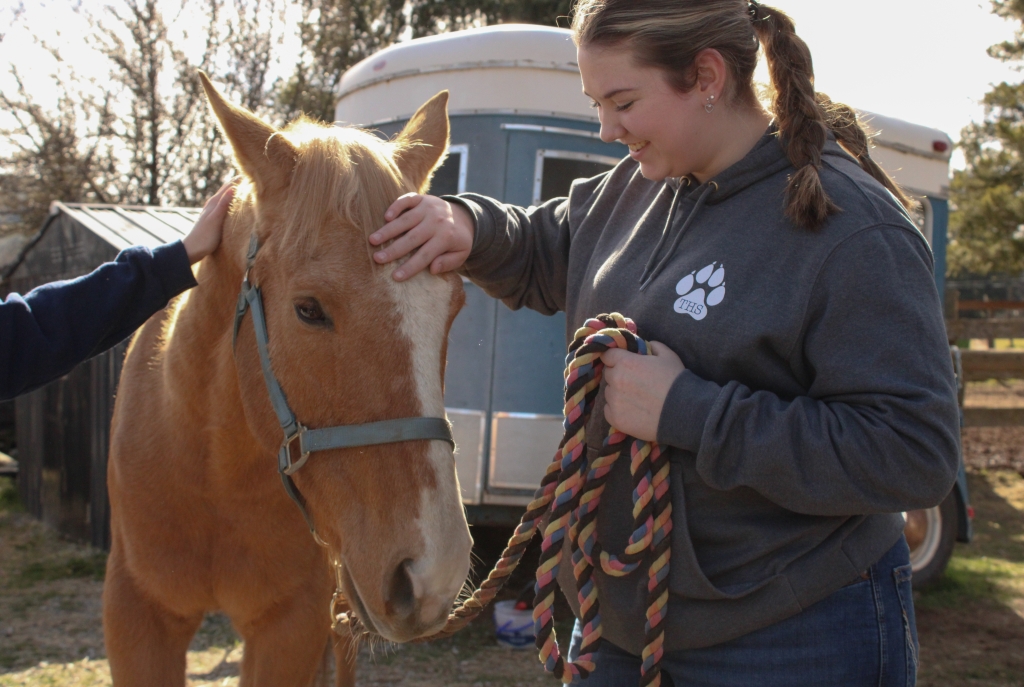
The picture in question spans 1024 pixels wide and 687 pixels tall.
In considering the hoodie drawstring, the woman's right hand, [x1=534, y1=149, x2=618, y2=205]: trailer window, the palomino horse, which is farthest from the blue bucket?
the hoodie drawstring

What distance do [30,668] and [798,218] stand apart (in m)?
4.23

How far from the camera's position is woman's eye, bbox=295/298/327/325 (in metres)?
1.63

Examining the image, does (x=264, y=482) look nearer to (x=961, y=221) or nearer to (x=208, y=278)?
(x=208, y=278)

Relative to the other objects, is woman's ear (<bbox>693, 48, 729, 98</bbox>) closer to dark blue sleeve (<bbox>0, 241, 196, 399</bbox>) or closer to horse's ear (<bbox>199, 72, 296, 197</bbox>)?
horse's ear (<bbox>199, 72, 296, 197</bbox>)

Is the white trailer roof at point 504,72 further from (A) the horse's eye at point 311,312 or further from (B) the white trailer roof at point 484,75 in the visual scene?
(A) the horse's eye at point 311,312

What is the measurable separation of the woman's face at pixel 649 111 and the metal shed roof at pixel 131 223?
15.0ft

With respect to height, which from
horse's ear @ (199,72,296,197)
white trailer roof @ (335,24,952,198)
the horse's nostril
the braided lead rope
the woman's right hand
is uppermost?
white trailer roof @ (335,24,952,198)

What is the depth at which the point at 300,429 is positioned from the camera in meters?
1.67

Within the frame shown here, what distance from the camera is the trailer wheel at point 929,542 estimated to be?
5.24 m

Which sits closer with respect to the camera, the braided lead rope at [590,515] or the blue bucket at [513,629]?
the braided lead rope at [590,515]

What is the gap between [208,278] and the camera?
2082mm

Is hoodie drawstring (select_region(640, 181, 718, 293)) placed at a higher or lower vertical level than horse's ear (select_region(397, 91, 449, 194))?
lower

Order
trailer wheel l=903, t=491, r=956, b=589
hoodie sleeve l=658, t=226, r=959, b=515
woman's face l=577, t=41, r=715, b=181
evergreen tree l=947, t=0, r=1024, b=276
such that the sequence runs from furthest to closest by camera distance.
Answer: evergreen tree l=947, t=0, r=1024, b=276 → trailer wheel l=903, t=491, r=956, b=589 → woman's face l=577, t=41, r=715, b=181 → hoodie sleeve l=658, t=226, r=959, b=515

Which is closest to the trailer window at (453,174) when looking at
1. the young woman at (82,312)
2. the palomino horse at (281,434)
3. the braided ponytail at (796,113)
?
the palomino horse at (281,434)
